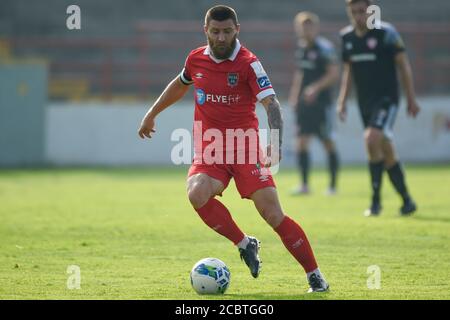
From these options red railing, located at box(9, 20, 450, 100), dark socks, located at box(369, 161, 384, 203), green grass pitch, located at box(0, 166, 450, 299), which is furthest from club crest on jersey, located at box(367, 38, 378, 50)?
→ red railing, located at box(9, 20, 450, 100)

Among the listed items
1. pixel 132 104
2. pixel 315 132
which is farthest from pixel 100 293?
pixel 132 104

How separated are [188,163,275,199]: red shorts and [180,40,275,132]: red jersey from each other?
285 millimetres

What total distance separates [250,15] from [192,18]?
1497 millimetres

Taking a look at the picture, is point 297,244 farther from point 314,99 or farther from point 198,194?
point 314,99

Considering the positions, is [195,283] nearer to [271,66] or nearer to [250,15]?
[271,66]

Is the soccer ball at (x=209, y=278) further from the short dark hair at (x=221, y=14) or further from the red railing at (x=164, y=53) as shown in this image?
the red railing at (x=164, y=53)

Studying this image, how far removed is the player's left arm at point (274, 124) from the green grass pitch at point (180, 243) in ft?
3.06

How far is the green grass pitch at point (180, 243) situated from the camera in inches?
280

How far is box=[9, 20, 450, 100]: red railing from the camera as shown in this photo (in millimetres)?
22641

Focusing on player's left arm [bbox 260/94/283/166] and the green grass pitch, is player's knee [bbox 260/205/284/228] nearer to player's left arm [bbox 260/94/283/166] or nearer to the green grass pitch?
player's left arm [bbox 260/94/283/166]

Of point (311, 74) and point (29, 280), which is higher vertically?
point (311, 74)

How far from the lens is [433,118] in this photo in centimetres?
2164

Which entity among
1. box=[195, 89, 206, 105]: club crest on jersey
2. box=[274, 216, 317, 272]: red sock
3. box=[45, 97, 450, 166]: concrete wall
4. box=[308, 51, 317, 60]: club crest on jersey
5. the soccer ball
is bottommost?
box=[45, 97, 450, 166]: concrete wall

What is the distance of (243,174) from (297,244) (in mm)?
654
